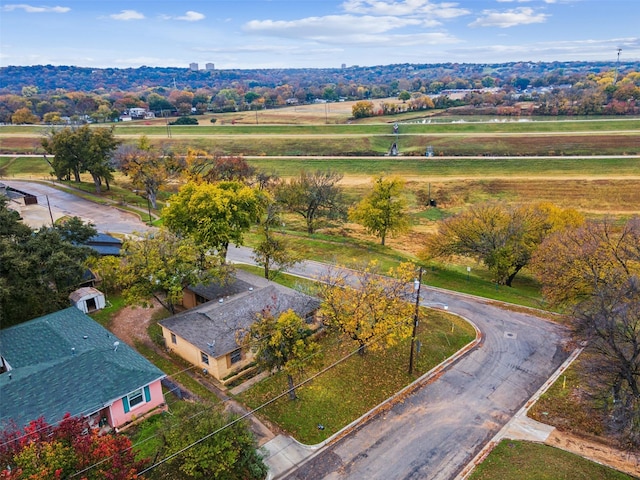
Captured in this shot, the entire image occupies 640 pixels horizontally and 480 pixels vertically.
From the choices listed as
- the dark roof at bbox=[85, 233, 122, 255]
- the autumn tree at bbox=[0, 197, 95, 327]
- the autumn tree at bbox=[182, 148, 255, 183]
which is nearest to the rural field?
the autumn tree at bbox=[182, 148, 255, 183]

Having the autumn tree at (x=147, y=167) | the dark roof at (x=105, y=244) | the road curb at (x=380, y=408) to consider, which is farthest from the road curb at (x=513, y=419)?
the autumn tree at (x=147, y=167)

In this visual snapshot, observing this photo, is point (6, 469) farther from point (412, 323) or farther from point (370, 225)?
point (370, 225)

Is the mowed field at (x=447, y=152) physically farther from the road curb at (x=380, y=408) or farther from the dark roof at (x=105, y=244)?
the road curb at (x=380, y=408)

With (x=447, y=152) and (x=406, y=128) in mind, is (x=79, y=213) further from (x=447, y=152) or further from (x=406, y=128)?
(x=406, y=128)

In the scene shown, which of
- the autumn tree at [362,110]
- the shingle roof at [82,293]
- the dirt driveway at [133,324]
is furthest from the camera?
the autumn tree at [362,110]

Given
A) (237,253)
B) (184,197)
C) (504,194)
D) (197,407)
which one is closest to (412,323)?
(197,407)

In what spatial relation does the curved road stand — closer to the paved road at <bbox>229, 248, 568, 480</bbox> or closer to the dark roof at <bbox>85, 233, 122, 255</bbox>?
the paved road at <bbox>229, 248, 568, 480</bbox>
